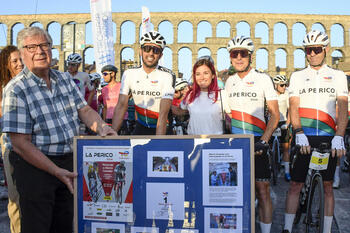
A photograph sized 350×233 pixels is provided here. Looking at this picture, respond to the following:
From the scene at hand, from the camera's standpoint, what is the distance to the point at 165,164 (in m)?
2.68

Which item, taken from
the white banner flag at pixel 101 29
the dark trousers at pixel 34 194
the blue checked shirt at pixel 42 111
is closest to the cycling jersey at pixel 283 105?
the blue checked shirt at pixel 42 111

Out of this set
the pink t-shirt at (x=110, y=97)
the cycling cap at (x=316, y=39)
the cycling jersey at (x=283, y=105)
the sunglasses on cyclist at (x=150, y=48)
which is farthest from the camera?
the cycling jersey at (x=283, y=105)

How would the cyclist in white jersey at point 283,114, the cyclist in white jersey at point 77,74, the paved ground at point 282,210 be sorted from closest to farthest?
the paved ground at point 282,210 → the cyclist in white jersey at point 77,74 → the cyclist in white jersey at point 283,114

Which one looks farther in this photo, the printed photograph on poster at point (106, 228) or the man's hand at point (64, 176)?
the printed photograph on poster at point (106, 228)

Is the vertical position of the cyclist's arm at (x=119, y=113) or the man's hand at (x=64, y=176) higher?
the cyclist's arm at (x=119, y=113)

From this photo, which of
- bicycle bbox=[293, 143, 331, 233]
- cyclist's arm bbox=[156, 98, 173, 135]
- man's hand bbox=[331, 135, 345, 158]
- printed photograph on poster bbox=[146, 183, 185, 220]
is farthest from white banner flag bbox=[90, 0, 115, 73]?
printed photograph on poster bbox=[146, 183, 185, 220]

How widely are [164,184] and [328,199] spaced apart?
228 centimetres

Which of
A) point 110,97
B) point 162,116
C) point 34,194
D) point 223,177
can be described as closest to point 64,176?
point 34,194

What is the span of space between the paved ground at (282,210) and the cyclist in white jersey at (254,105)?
84 cm

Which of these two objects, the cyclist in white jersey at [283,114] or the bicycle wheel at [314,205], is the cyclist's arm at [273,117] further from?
the cyclist in white jersey at [283,114]

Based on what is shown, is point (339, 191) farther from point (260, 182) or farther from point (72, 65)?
point (72, 65)

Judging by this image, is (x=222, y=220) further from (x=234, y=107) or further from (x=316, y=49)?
(x=316, y=49)

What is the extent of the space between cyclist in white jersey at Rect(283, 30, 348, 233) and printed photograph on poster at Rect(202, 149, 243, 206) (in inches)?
63.5

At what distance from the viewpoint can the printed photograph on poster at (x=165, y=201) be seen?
2621mm
